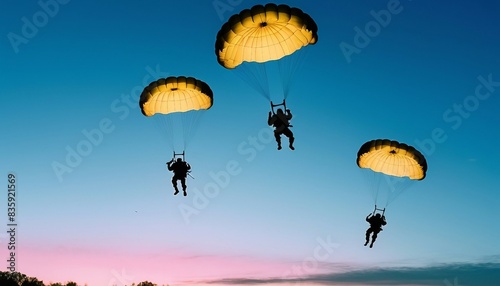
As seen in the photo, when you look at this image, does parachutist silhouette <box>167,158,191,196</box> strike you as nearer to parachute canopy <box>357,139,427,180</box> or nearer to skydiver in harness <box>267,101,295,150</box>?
skydiver in harness <box>267,101,295,150</box>

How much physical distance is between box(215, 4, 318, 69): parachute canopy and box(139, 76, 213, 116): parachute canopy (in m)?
1.91

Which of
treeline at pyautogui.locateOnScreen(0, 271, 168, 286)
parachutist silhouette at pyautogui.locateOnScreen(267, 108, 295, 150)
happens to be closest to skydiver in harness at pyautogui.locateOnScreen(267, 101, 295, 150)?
parachutist silhouette at pyautogui.locateOnScreen(267, 108, 295, 150)

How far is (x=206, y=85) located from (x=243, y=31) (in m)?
3.24

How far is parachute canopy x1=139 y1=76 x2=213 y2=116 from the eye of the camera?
20.2m

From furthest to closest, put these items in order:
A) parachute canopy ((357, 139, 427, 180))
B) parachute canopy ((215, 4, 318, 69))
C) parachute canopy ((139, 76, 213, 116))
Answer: parachute canopy ((357, 139, 427, 180))
parachute canopy ((139, 76, 213, 116))
parachute canopy ((215, 4, 318, 69))

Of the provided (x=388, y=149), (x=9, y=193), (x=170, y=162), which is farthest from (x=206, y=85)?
(x=9, y=193)

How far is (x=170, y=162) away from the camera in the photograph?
20.5 m

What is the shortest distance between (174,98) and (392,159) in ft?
32.2

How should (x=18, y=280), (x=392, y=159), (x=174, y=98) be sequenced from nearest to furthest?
(x=174, y=98)
(x=392, y=159)
(x=18, y=280)

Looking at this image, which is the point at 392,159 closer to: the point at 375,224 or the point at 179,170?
the point at 375,224

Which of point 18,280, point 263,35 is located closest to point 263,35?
point 263,35

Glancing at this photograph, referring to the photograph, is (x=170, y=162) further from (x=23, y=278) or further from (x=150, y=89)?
(x=23, y=278)

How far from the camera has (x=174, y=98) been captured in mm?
21516

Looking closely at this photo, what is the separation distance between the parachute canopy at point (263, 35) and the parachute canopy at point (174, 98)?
75.2 inches
